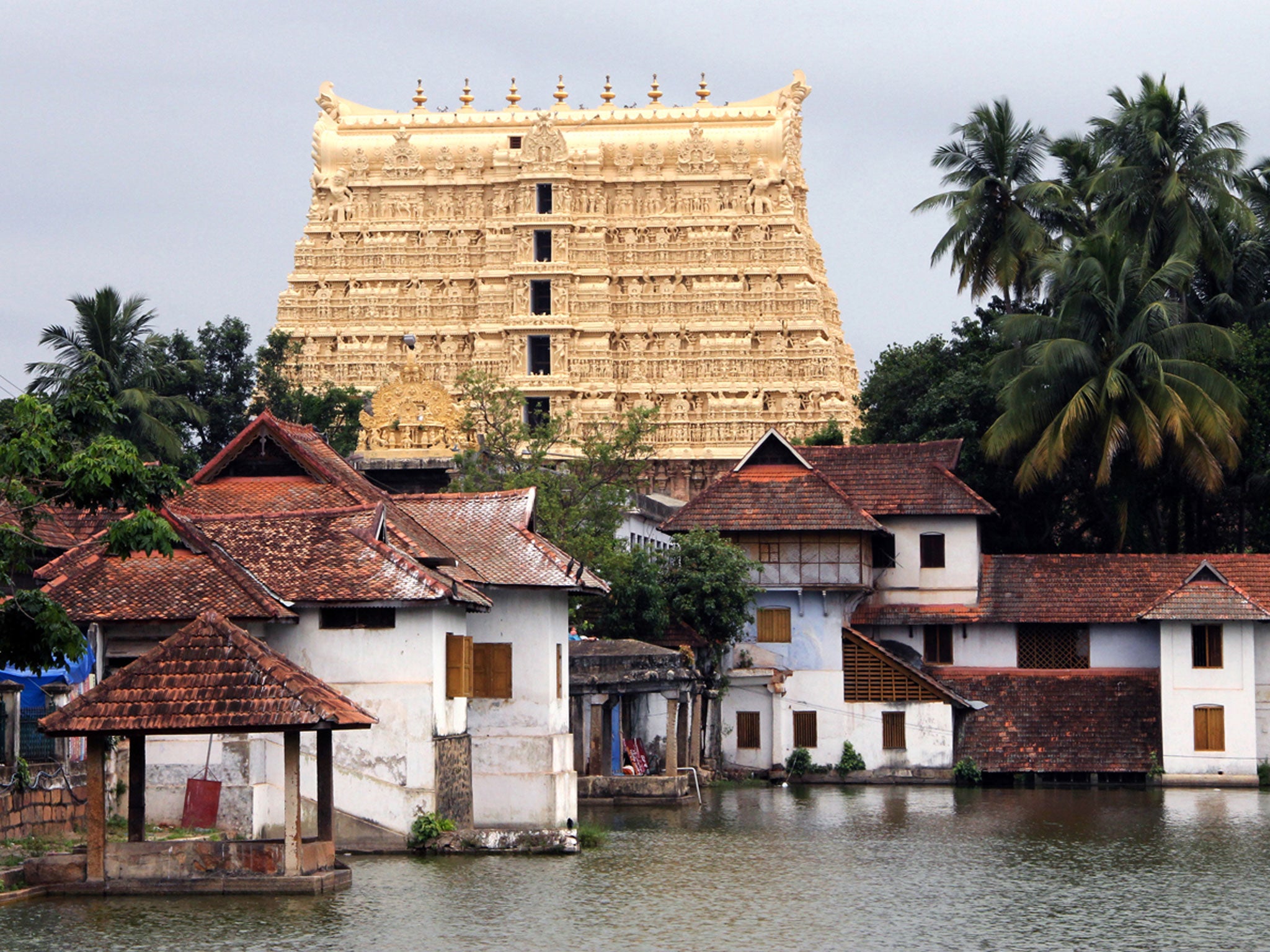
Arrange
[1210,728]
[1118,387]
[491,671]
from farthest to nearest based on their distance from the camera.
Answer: [1118,387] → [1210,728] → [491,671]

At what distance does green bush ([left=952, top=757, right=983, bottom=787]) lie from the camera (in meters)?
50.0

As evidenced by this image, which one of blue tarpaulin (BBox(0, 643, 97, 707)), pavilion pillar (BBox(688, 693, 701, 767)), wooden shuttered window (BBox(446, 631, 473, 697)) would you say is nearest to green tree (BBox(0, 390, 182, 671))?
blue tarpaulin (BBox(0, 643, 97, 707))

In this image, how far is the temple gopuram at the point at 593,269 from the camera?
275ft

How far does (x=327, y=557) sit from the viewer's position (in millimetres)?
32906

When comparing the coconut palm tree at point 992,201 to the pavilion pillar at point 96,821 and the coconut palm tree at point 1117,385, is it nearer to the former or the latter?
the coconut palm tree at point 1117,385

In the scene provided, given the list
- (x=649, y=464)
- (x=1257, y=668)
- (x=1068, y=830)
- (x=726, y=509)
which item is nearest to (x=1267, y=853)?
(x=1068, y=830)

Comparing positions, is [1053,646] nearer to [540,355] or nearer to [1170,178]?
[1170,178]

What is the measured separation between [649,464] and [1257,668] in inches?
1348

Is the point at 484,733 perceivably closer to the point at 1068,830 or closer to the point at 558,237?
the point at 1068,830

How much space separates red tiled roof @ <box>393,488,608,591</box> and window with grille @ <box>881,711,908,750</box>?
48.3 ft

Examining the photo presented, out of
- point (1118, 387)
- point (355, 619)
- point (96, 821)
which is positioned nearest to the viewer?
point (96, 821)

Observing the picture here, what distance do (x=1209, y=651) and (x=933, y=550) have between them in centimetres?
739

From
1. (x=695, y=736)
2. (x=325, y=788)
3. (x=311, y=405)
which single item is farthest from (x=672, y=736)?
(x=311, y=405)

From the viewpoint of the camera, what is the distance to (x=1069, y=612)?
53.1m
